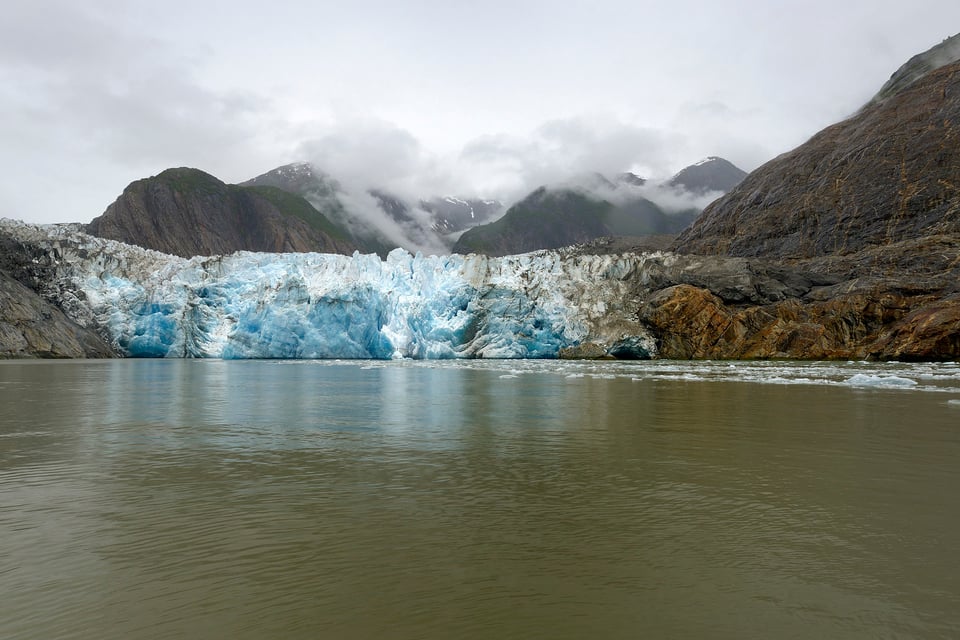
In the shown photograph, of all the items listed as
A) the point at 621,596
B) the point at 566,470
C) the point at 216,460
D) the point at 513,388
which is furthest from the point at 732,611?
the point at 513,388

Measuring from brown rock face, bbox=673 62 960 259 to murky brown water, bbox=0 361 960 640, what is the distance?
68.2 m

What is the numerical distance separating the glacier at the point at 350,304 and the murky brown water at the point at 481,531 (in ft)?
138

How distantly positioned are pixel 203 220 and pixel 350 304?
417 feet

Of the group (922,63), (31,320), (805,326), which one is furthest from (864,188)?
(31,320)

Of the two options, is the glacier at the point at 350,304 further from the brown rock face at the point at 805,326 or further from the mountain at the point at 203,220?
the mountain at the point at 203,220

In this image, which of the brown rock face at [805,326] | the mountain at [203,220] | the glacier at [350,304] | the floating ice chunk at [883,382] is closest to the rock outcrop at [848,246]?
the brown rock face at [805,326]

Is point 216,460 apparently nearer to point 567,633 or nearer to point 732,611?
point 567,633

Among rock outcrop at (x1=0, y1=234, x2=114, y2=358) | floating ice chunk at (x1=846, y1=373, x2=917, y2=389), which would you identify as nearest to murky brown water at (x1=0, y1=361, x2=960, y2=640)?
floating ice chunk at (x1=846, y1=373, x2=917, y2=389)

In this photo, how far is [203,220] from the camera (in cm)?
16025

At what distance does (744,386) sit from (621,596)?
19.7m

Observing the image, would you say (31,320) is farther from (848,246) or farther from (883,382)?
(848,246)

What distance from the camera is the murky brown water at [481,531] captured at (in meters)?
Result: 3.49

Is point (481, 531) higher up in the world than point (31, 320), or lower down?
lower down

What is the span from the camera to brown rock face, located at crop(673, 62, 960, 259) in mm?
65125
